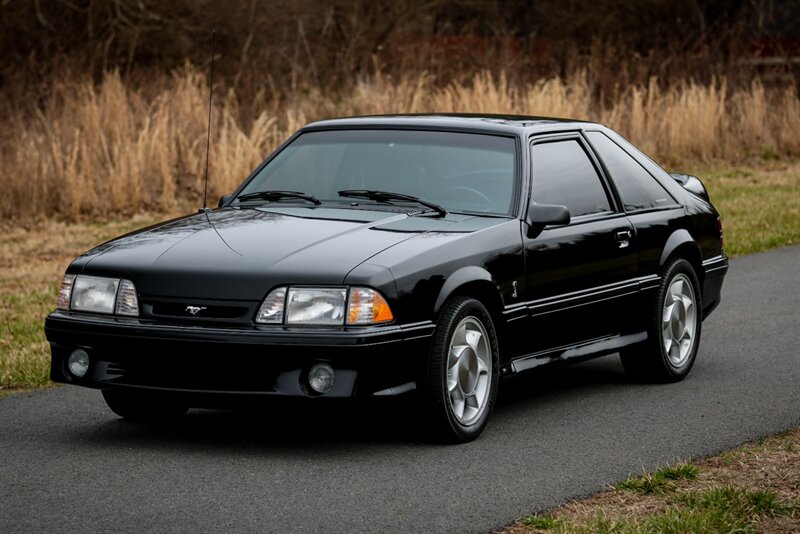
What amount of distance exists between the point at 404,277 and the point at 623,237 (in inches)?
80.1

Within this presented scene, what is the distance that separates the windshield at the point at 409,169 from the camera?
714cm

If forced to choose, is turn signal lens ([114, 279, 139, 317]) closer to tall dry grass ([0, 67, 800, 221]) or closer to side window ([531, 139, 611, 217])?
side window ([531, 139, 611, 217])

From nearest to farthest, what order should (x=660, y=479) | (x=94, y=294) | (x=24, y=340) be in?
(x=660, y=479), (x=94, y=294), (x=24, y=340)

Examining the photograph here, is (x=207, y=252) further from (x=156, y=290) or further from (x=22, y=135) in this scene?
(x=22, y=135)

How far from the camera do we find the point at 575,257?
23.9 feet

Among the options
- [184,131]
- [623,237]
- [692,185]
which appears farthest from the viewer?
[184,131]

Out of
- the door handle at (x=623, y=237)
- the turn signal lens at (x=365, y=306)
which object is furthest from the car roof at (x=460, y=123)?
the turn signal lens at (x=365, y=306)

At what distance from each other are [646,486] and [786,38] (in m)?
26.5

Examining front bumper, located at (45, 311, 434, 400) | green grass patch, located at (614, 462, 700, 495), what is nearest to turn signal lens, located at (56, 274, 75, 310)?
front bumper, located at (45, 311, 434, 400)

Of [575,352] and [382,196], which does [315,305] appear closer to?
[382,196]

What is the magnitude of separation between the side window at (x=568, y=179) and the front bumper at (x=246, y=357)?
1495 millimetres

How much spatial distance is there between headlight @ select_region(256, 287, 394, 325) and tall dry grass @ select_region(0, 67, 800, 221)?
34.1 feet

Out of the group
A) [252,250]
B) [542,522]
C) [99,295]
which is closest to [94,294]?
Answer: [99,295]

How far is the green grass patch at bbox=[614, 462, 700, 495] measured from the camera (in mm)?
5574
